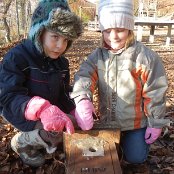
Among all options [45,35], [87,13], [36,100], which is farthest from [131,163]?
[87,13]

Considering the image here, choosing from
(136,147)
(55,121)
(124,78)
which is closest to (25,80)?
(55,121)

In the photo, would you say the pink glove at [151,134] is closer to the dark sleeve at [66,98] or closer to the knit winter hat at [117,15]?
the dark sleeve at [66,98]

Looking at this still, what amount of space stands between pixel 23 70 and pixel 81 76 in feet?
1.54

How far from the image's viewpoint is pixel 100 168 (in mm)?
2105

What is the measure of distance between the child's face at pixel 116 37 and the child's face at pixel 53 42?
0.34 m

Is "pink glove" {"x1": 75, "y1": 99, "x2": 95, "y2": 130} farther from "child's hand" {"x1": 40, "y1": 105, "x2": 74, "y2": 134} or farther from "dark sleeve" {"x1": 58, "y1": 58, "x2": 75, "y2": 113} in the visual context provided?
"dark sleeve" {"x1": 58, "y1": 58, "x2": 75, "y2": 113}

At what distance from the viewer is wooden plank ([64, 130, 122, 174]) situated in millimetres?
2104

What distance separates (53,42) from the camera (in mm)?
2699

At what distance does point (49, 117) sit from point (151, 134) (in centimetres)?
96

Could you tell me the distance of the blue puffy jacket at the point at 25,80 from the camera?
263 cm

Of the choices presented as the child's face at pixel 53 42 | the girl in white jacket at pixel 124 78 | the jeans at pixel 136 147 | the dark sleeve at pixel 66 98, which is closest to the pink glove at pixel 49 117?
the girl in white jacket at pixel 124 78

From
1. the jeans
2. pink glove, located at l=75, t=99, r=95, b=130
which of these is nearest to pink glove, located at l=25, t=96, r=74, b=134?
pink glove, located at l=75, t=99, r=95, b=130

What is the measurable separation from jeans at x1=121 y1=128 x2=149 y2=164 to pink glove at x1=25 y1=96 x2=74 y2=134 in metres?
0.86

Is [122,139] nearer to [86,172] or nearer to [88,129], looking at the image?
[88,129]
